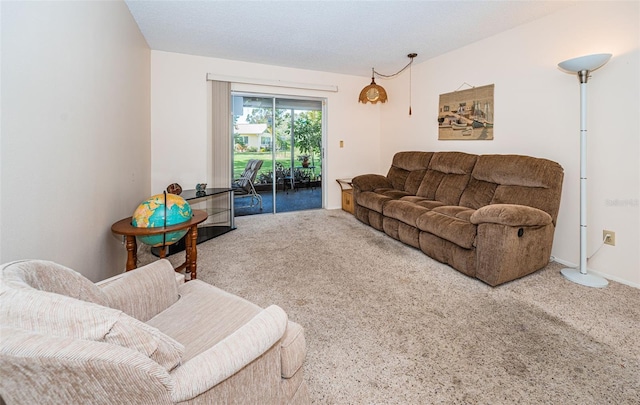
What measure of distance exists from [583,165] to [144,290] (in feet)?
11.1

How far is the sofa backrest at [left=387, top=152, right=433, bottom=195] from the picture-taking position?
4.28m

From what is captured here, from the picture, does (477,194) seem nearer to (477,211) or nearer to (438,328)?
(477,211)

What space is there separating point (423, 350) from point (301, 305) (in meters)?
0.89

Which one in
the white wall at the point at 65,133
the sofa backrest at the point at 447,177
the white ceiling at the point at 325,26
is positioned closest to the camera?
the white wall at the point at 65,133

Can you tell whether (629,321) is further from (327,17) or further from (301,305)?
(327,17)

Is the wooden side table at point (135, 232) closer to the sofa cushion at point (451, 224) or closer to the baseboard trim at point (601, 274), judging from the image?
the sofa cushion at point (451, 224)

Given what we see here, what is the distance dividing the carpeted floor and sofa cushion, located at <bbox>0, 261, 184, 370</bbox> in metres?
0.92

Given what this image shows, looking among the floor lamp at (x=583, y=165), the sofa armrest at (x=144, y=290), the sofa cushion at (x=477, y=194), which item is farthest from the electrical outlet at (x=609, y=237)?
the sofa armrest at (x=144, y=290)

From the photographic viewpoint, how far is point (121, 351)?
0.69m

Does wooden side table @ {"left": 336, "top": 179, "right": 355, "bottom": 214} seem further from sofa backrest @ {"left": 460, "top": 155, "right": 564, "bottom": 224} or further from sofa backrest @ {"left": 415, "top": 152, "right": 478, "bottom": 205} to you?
sofa backrest @ {"left": 460, "top": 155, "right": 564, "bottom": 224}

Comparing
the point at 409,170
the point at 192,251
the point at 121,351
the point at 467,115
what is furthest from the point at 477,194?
the point at 121,351

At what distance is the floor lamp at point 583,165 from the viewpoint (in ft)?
8.05

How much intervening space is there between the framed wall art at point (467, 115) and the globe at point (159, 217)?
3532mm

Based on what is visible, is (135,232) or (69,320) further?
(135,232)
